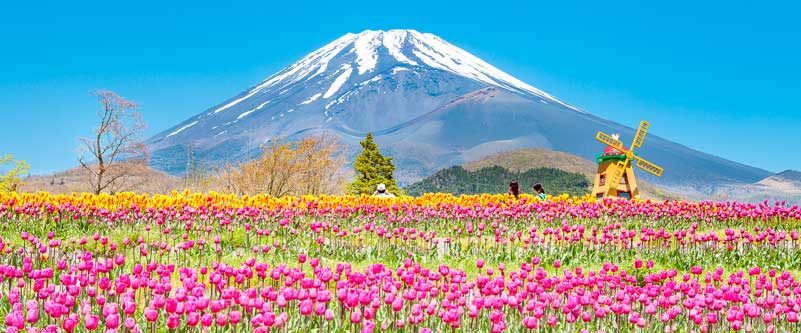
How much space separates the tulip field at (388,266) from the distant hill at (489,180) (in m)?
83.9

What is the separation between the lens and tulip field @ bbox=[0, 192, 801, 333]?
6.61 m

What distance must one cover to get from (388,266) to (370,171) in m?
33.5

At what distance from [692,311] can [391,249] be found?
6.73 metres

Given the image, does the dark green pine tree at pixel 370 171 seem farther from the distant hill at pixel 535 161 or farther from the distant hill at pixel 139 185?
the distant hill at pixel 535 161

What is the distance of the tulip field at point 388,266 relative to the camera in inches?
260

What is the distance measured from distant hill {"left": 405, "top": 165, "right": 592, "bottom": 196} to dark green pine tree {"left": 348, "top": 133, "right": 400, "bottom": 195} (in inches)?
2237

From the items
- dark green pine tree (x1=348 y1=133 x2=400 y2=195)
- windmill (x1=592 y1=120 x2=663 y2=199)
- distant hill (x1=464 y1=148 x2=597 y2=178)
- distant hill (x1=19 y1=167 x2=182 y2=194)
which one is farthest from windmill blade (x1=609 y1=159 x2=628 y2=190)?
distant hill (x1=464 y1=148 x2=597 y2=178)

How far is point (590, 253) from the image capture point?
13375 mm

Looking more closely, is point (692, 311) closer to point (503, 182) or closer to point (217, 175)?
point (217, 175)

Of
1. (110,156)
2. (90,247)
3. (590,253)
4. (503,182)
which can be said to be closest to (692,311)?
(590,253)

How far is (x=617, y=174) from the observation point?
3803 centimetres

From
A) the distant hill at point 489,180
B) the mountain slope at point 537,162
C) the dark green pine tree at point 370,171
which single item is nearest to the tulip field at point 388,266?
the dark green pine tree at point 370,171

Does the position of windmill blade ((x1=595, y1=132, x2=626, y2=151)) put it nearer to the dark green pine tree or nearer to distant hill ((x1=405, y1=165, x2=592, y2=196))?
the dark green pine tree

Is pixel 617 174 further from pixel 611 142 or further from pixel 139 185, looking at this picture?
pixel 139 185
